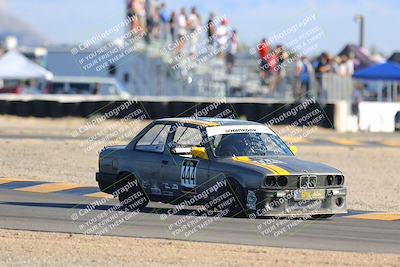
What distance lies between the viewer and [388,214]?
13.5 m

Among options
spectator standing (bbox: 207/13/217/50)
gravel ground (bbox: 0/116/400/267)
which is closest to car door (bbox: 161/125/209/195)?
gravel ground (bbox: 0/116/400/267)

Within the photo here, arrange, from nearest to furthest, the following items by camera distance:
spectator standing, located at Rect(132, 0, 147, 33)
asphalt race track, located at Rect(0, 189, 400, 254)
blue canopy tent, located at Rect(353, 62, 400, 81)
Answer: asphalt race track, located at Rect(0, 189, 400, 254), blue canopy tent, located at Rect(353, 62, 400, 81), spectator standing, located at Rect(132, 0, 147, 33)

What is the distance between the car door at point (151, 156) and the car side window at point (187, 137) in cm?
16

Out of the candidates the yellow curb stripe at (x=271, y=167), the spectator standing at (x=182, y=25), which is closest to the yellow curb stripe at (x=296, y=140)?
the spectator standing at (x=182, y=25)

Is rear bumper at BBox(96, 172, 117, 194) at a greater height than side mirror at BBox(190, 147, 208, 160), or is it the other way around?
side mirror at BBox(190, 147, 208, 160)

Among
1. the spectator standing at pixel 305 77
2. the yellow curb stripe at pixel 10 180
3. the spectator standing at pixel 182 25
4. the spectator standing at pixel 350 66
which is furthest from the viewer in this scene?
the spectator standing at pixel 350 66

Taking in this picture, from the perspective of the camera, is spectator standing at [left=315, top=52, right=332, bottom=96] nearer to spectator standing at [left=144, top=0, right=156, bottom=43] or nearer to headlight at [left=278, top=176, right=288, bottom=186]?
spectator standing at [left=144, top=0, right=156, bottom=43]

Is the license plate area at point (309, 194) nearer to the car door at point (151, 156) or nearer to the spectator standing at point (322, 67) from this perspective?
the car door at point (151, 156)

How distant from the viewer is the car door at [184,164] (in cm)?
1226

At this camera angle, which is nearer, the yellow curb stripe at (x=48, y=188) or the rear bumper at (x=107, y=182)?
the rear bumper at (x=107, y=182)

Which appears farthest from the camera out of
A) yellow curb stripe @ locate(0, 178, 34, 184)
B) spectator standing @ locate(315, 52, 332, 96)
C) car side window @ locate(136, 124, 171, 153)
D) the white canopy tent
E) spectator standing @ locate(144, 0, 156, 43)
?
the white canopy tent

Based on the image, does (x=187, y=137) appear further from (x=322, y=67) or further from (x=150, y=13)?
(x=150, y=13)

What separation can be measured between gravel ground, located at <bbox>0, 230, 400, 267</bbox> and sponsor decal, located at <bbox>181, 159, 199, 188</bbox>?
6.77 ft

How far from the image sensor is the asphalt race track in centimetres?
1052
